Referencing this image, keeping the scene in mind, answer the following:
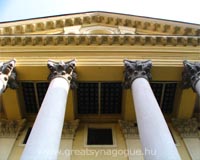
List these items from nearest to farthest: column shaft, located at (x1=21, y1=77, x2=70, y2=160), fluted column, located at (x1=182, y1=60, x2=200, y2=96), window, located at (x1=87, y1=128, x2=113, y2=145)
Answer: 1. column shaft, located at (x1=21, y1=77, x2=70, y2=160)
2. fluted column, located at (x1=182, y1=60, x2=200, y2=96)
3. window, located at (x1=87, y1=128, x2=113, y2=145)

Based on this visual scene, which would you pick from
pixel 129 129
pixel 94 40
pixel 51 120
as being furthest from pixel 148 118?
pixel 94 40

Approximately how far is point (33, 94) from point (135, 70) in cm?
546

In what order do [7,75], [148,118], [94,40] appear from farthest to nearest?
[94,40], [7,75], [148,118]

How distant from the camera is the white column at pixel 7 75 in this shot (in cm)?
1100

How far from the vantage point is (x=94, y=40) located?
13922 millimetres

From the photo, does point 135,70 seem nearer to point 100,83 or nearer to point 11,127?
point 100,83

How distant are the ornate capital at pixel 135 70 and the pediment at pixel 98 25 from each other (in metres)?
4.51

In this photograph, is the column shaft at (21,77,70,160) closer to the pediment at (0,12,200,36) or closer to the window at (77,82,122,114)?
the window at (77,82,122,114)

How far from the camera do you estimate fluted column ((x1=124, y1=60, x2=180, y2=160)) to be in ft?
24.2

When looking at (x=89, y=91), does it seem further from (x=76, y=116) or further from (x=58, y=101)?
(x=58, y=101)

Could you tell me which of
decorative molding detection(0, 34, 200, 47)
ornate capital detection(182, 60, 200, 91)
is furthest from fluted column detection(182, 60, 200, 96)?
decorative molding detection(0, 34, 200, 47)

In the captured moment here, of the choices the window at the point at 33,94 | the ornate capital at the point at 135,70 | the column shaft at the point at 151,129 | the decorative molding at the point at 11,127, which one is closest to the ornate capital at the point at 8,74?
the window at the point at 33,94

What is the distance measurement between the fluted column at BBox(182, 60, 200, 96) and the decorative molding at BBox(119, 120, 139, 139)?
3436 mm

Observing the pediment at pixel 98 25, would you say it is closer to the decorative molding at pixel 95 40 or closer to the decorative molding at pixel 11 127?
the decorative molding at pixel 95 40
